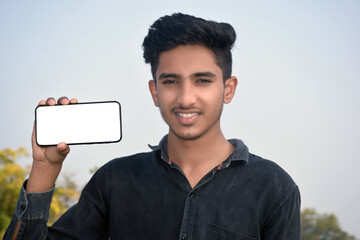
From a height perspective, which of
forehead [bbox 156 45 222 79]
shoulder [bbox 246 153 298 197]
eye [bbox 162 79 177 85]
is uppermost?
forehead [bbox 156 45 222 79]

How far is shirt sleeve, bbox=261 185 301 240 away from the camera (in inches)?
149

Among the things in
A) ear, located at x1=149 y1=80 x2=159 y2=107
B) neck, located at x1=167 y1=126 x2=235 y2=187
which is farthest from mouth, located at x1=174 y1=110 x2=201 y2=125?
ear, located at x1=149 y1=80 x2=159 y2=107

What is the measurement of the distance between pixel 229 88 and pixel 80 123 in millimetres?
1520

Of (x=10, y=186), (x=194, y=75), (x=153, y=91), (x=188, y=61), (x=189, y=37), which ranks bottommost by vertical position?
(x=10, y=186)

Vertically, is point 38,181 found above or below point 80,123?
below

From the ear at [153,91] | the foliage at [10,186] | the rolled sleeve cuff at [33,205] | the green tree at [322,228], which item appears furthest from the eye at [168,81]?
the green tree at [322,228]

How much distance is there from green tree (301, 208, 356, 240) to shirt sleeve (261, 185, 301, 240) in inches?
1382

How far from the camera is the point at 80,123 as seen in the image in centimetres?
339

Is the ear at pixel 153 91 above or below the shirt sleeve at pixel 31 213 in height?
above

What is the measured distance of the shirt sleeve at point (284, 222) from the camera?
12.4 ft

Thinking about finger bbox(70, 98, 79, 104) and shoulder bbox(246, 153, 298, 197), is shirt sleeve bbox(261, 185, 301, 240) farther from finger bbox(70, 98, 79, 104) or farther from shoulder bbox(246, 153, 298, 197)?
finger bbox(70, 98, 79, 104)

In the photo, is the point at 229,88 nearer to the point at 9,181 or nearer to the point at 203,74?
the point at 203,74

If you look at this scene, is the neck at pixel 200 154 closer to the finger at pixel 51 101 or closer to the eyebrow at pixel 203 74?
the eyebrow at pixel 203 74

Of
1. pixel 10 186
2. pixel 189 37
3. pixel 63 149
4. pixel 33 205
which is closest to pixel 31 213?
pixel 33 205
